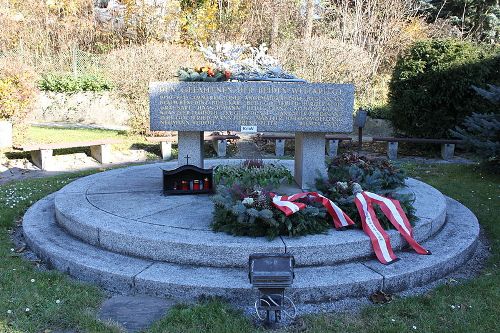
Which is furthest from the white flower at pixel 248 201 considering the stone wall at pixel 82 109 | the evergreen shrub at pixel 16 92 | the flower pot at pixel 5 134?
the stone wall at pixel 82 109

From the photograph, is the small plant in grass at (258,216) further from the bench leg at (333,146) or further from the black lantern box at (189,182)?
the bench leg at (333,146)

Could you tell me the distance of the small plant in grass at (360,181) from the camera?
441 cm

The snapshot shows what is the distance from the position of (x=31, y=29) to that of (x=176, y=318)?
16218 millimetres

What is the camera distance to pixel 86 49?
1808 cm

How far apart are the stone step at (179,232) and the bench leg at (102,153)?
403cm

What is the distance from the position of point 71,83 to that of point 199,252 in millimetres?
11874

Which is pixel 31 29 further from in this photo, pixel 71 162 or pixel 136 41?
pixel 71 162

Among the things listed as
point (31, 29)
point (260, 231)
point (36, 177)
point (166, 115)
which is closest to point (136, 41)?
point (31, 29)

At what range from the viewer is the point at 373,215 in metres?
4.23

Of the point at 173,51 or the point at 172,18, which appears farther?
the point at 172,18

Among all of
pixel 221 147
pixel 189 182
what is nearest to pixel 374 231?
pixel 189 182

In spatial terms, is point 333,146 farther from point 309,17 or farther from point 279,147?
point 309,17

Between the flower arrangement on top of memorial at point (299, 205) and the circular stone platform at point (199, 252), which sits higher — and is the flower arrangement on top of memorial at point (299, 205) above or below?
above

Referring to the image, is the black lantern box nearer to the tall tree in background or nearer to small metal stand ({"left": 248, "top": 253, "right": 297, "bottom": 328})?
small metal stand ({"left": 248, "top": 253, "right": 297, "bottom": 328})
